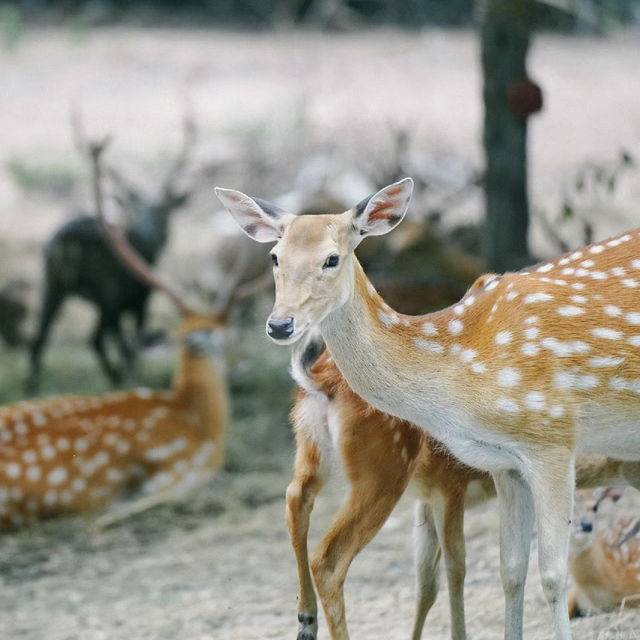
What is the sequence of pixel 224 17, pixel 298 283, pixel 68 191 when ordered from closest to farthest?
1. pixel 298 283
2. pixel 68 191
3. pixel 224 17

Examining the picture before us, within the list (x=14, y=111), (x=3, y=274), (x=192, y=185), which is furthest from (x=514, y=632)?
(x=14, y=111)

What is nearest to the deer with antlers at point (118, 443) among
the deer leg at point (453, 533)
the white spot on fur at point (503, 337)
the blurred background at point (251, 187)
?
the blurred background at point (251, 187)

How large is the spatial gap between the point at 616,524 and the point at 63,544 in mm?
2359

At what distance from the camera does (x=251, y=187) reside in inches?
322

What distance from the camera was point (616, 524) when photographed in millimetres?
4637

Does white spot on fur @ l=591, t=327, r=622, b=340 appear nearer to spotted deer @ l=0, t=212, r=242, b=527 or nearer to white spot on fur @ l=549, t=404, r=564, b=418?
white spot on fur @ l=549, t=404, r=564, b=418

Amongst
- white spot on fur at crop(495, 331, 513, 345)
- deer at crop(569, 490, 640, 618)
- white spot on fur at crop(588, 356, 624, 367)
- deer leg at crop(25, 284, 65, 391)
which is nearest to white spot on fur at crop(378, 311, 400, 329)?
white spot on fur at crop(495, 331, 513, 345)

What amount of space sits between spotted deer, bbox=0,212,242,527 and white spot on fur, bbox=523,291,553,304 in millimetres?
2737

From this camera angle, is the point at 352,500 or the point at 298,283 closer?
the point at 298,283

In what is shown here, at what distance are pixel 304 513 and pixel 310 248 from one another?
2.77 feet

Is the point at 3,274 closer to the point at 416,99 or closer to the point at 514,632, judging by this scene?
the point at 416,99

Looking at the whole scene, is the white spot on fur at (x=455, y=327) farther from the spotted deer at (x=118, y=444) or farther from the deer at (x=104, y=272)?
the deer at (x=104, y=272)

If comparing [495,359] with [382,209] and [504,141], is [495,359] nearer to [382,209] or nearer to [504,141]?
[382,209]

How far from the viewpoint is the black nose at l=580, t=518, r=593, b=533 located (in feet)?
14.0
